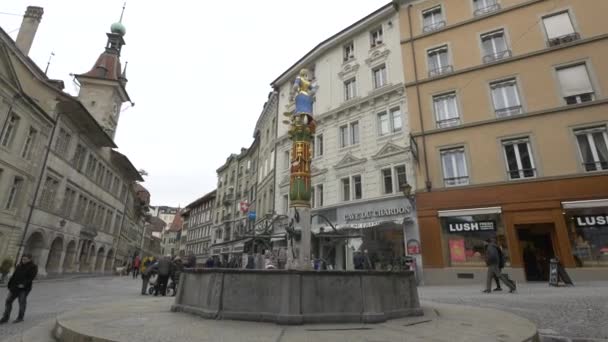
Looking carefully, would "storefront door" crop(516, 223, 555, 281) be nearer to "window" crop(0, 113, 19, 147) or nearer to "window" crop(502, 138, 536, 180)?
"window" crop(502, 138, 536, 180)

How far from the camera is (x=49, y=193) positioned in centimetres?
2447

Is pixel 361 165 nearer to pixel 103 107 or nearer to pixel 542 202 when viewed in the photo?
pixel 542 202

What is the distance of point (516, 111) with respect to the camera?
684 inches

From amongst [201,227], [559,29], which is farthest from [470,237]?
[201,227]

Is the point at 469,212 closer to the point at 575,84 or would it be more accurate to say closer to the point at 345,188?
the point at 345,188

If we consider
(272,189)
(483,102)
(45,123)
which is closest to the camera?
(483,102)

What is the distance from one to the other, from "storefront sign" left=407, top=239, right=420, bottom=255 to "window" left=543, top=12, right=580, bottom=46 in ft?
42.1

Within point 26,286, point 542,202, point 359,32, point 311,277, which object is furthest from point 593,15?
point 26,286

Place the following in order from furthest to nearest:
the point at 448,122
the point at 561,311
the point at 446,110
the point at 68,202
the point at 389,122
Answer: the point at 68,202
the point at 389,122
the point at 446,110
the point at 448,122
the point at 561,311

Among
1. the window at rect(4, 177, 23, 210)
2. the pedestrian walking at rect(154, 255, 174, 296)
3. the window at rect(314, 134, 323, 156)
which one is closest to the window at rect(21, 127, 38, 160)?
the window at rect(4, 177, 23, 210)

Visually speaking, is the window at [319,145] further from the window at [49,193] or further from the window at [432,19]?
the window at [49,193]

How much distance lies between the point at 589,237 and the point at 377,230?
9.82 meters

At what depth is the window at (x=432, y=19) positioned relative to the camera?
69.7ft

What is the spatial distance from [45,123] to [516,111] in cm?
3025
